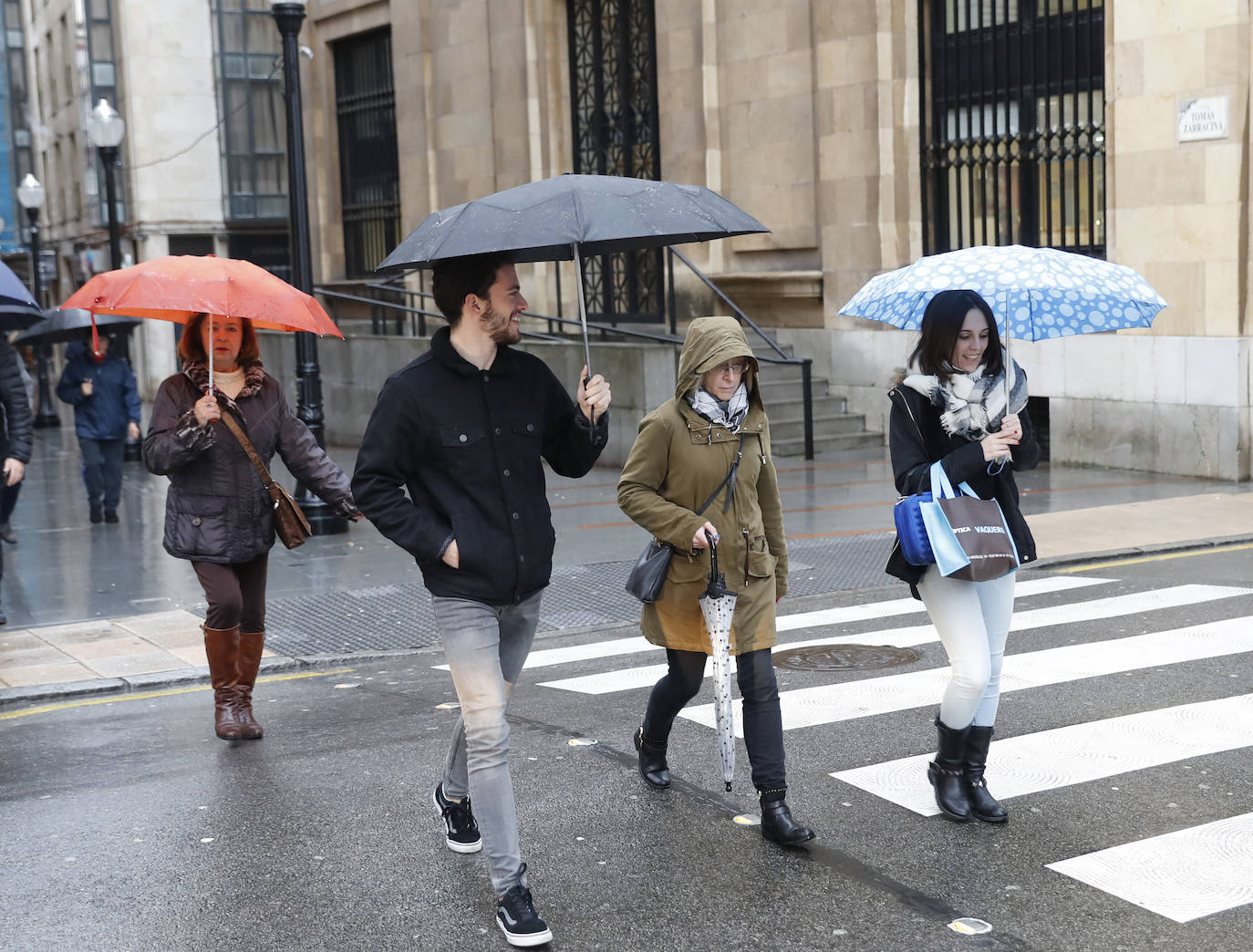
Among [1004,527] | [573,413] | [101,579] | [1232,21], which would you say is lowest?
[101,579]

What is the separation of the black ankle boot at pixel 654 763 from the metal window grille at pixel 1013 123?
472 inches

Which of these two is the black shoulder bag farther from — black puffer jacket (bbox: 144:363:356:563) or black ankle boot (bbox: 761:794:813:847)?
black puffer jacket (bbox: 144:363:356:563)

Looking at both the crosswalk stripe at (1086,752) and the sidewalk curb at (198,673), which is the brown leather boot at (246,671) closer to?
the sidewalk curb at (198,673)

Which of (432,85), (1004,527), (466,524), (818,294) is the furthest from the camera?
(432,85)

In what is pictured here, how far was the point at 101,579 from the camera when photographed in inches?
448

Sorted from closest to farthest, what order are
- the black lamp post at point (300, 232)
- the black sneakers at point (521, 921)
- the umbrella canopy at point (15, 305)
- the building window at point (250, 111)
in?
the black sneakers at point (521, 921) < the umbrella canopy at point (15, 305) < the black lamp post at point (300, 232) < the building window at point (250, 111)

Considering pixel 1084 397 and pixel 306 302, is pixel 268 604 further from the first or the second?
pixel 1084 397

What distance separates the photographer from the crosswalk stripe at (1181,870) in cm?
458

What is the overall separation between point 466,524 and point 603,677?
3.29 m

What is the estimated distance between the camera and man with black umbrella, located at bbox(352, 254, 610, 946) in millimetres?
4586

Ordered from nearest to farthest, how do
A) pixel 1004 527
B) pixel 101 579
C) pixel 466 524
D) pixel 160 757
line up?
1. pixel 466 524
2. pixel 1004 527
3. pixel 160 757
4. pixel 101 579

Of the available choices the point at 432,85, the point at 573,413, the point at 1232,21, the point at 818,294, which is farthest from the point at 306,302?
the point at 432,85

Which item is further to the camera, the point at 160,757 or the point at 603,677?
the point at 603,677

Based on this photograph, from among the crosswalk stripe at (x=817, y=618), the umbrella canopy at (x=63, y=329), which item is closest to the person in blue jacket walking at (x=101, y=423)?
the umbrella canopy at (x=63, y=329)
